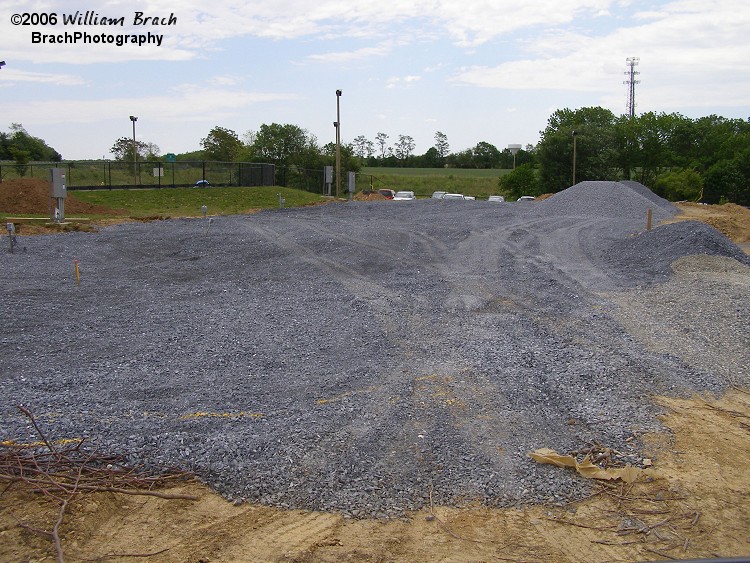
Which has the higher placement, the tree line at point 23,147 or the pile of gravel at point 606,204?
the tree line at point 23,147

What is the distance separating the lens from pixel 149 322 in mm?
12445

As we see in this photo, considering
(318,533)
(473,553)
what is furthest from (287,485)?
(473,553)

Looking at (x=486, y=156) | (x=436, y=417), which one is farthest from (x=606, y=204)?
(x=486, y=156)

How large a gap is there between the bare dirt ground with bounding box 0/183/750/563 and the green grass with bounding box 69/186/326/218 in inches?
1070

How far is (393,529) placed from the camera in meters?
5.75

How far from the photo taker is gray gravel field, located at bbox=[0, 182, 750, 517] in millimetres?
6754

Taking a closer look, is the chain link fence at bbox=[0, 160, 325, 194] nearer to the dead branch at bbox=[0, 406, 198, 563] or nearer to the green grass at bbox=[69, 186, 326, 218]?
the green grass at bbox=[69, 186, 326, 218]

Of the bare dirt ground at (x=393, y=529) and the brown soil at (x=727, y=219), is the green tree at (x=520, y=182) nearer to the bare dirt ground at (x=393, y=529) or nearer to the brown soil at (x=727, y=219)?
the brown soil at (x=727, y=219)

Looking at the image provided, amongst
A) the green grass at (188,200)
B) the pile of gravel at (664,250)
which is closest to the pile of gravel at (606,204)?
the pile of gravel at (664,250)

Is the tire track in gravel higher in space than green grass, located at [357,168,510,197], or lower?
lower

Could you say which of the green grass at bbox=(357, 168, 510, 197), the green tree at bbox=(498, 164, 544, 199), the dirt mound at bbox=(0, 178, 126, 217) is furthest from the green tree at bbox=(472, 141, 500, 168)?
the dirt mound at bbox=(0, 178, 126, 217)

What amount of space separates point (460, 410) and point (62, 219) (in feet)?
70.7

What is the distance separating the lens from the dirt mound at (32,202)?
30516 millimetres

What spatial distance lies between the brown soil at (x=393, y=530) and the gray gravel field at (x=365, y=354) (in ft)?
0.89
